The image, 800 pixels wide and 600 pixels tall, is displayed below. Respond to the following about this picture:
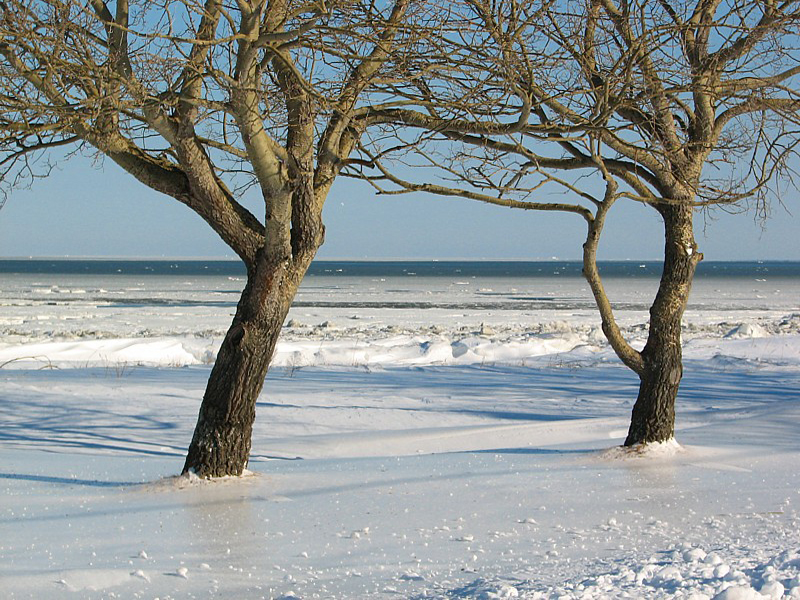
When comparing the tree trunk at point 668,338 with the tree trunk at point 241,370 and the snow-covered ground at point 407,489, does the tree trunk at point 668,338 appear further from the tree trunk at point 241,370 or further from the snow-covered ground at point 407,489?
the tree trunk at point 241,370

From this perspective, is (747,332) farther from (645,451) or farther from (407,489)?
(407,489)

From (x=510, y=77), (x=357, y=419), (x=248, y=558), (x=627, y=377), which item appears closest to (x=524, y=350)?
(x=627, y=377)

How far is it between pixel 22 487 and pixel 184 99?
2.80m

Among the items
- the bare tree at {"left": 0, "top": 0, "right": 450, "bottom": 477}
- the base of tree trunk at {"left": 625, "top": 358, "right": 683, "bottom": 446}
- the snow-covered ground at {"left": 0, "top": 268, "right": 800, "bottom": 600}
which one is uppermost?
the bare tree at {"left": 0, "top": 0, "right": 450, "bottom": 477}

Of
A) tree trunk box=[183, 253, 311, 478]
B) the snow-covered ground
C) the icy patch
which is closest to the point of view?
the snow-covered ground

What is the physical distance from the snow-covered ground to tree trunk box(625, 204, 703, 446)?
227mm

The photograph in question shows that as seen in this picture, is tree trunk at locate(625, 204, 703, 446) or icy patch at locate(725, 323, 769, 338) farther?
icy patch at locate(725, 323, 769, 338)

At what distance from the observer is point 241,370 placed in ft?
20.0

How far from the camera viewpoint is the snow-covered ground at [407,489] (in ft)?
12.4

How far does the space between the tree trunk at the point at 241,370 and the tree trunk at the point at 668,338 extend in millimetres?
2934

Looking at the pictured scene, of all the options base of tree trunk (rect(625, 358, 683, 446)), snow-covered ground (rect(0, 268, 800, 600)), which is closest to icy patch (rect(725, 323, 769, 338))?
snow-covered ground (rect(0, 268, 800, 600))

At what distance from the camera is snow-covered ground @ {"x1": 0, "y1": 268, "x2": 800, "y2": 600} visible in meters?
3.78

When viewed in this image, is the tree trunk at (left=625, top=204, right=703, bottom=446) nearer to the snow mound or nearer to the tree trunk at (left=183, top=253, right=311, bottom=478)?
the snow mound

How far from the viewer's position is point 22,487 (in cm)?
582
